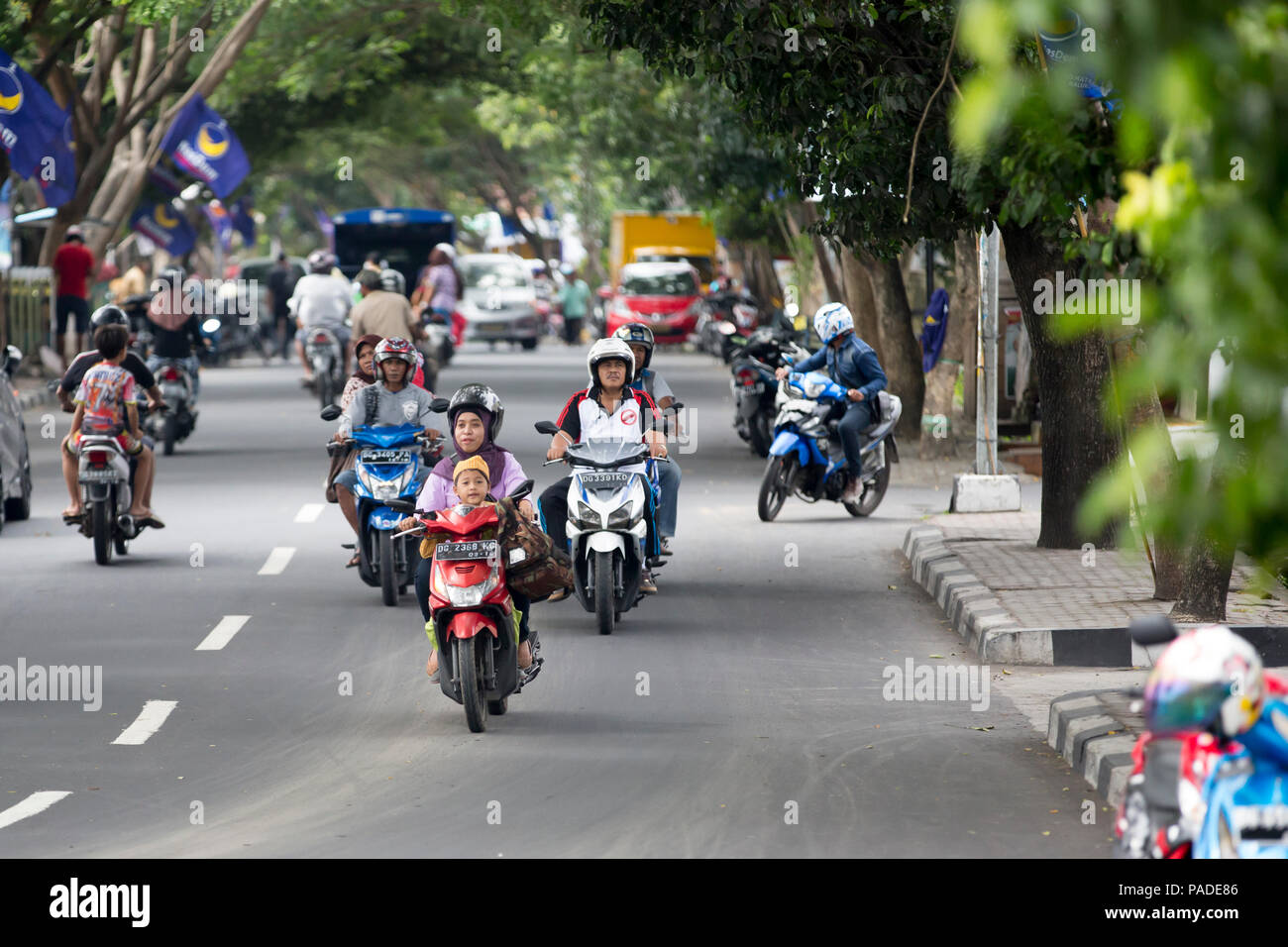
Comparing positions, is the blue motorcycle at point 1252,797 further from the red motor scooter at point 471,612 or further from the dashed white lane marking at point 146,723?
the dashed white lane marking at point 146,723

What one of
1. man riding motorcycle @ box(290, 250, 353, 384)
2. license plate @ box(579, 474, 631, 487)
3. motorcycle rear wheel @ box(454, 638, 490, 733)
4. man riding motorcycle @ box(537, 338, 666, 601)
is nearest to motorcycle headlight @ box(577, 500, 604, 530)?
license plate @ box(579, 474, 631, 487)

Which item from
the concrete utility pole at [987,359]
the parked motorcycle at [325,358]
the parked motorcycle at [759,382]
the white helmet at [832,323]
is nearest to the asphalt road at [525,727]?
the concrete utility pole at [987,359]

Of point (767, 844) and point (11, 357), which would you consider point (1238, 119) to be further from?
point (11, 357)

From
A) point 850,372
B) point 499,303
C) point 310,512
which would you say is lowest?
point 310,512

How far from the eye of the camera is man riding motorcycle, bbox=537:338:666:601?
11.8 meters

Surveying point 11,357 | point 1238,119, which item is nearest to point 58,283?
point 11,357

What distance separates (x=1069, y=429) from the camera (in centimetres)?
1353

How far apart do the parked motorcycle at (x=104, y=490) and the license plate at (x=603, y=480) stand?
3752mm

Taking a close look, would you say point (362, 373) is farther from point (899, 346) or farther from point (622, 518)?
point (899, 346)

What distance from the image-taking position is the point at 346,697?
9.57 metres

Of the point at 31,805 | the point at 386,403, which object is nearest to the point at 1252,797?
the point at 31,805

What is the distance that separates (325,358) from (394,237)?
17675mm

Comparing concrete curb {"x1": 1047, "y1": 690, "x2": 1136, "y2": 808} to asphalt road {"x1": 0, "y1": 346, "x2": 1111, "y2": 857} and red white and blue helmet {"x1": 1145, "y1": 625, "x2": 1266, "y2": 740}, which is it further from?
red white and blue helmet {"x1": 1145, "y1": 625, "x2": 1266, "y2": 740}

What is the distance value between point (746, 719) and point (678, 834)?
2.16 m
